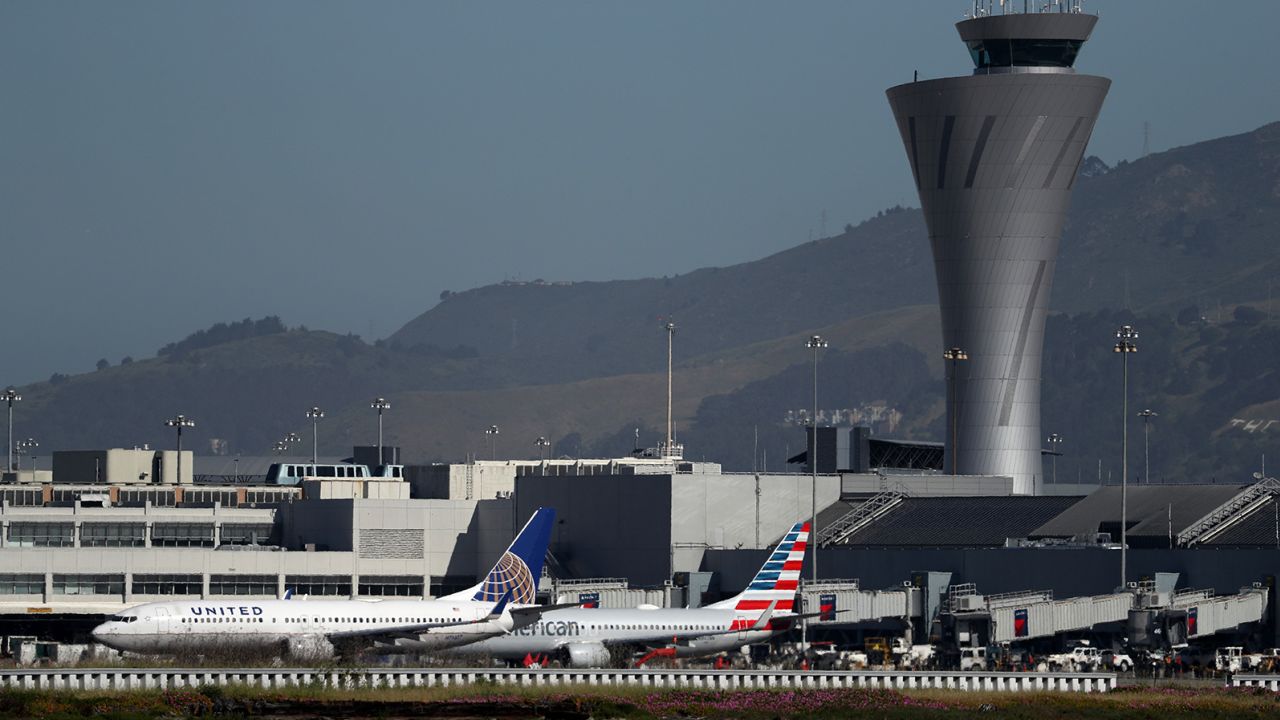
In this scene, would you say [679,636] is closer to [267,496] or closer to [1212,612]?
[1212,612]

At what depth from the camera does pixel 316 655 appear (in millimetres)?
92062

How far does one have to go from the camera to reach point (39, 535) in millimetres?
155000

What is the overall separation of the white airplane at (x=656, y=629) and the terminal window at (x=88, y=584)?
54.3 meters

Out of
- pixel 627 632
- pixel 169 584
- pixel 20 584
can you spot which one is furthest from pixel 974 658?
pixel 20 584

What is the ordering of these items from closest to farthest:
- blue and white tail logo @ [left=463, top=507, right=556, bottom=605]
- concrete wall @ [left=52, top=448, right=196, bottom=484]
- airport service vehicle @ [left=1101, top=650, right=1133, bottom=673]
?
airport service vehicle @ [left=1101, top=650, right=1133, bottom=673]
blue and white tail logo @ [left=463, top=507, right=556, bottom=605]
concrete wall @ [left=52, top=448, right=196, bottom=484]

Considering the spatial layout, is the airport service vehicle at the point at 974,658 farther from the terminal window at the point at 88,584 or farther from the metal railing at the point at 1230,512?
the terminal window at the point at 88,584

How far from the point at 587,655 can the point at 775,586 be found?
1272 cm

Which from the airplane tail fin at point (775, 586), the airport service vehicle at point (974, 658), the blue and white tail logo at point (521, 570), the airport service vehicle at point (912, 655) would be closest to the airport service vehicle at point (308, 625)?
the blue and white tail logo at point (521, 570)

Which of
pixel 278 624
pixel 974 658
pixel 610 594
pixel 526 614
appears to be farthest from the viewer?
pixel 610 594

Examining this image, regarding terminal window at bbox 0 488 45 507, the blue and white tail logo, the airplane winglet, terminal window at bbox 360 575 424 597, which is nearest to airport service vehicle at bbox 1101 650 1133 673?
the blue and white tail logo

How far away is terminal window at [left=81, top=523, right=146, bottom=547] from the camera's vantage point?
157 m

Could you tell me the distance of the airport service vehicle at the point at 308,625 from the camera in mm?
90562

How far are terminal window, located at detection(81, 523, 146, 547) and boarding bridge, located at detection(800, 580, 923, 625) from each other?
58581 millimetres

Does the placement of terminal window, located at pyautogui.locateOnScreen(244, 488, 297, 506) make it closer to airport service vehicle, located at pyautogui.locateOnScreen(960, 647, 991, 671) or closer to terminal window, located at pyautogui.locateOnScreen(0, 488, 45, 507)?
terminal window, located at pyautogui.locateOnScreen(0, 488, 45, 507)
